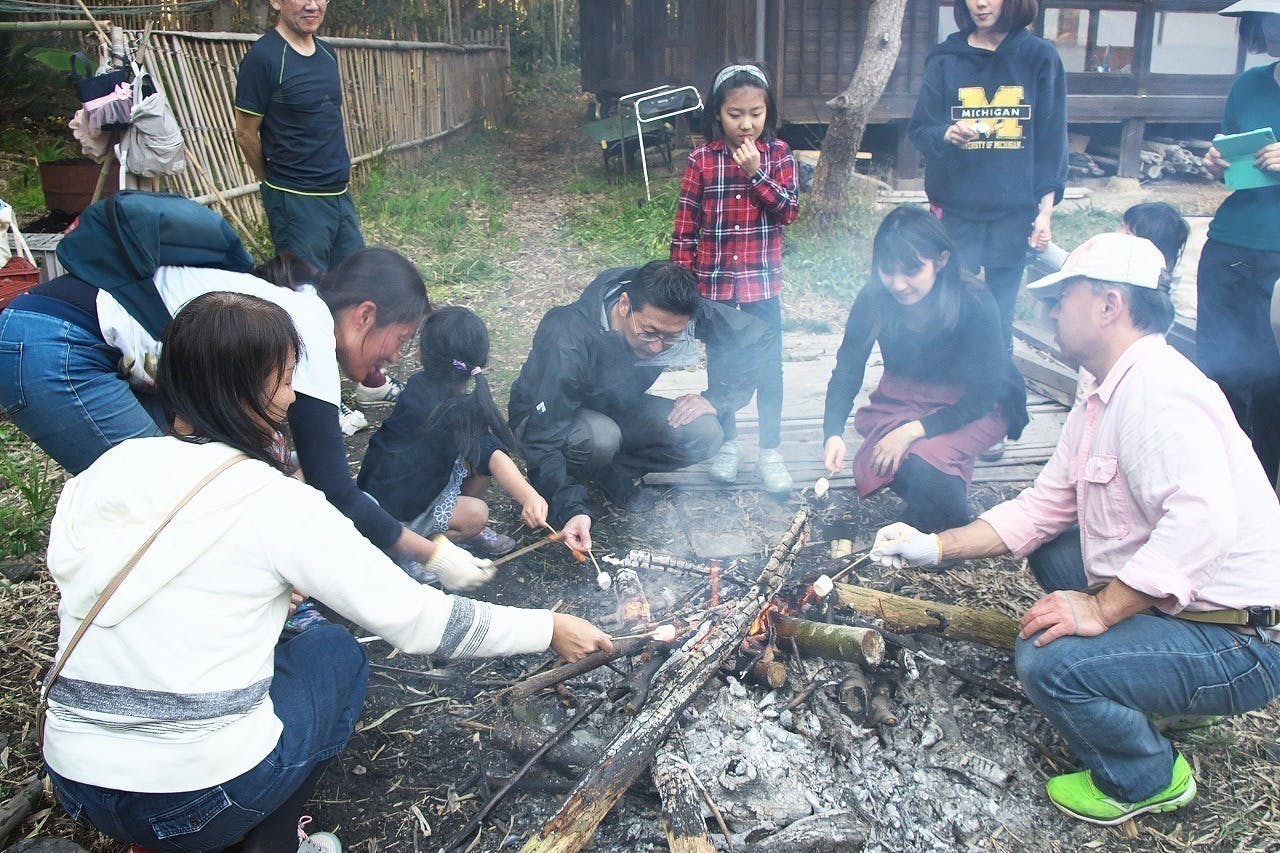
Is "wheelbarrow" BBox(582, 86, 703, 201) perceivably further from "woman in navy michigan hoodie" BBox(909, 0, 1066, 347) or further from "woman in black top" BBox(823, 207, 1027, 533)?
"woman in black top" BBox(823, 207, 1027, 533)

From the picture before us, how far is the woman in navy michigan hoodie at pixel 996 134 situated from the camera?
4562 mm

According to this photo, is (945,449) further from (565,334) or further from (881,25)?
(881,25)

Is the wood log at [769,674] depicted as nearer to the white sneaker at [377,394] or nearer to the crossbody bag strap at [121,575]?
the crossbody bag strap at [121,575]

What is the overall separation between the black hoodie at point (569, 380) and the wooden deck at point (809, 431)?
2.26 feet

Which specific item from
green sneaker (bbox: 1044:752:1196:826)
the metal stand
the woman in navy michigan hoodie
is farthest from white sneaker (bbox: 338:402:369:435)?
the metal stand

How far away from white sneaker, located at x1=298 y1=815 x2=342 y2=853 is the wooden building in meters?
10.6

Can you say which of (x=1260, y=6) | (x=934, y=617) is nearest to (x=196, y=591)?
(x=934, y=617)

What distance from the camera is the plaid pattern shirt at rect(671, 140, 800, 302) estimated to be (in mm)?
4551

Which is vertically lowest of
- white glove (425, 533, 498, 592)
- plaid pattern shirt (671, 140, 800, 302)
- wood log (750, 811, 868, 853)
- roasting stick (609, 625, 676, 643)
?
wood log (750, 811, 868, 853)

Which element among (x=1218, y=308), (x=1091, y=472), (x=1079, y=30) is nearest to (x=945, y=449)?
(x=1091, y=472)

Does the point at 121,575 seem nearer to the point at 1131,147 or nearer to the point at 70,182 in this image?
the point at 70,182

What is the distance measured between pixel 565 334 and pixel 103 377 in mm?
1848

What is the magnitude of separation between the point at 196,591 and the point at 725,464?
122 inches

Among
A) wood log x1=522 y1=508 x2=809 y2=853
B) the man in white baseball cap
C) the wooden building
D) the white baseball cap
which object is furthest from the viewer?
the wooden building
